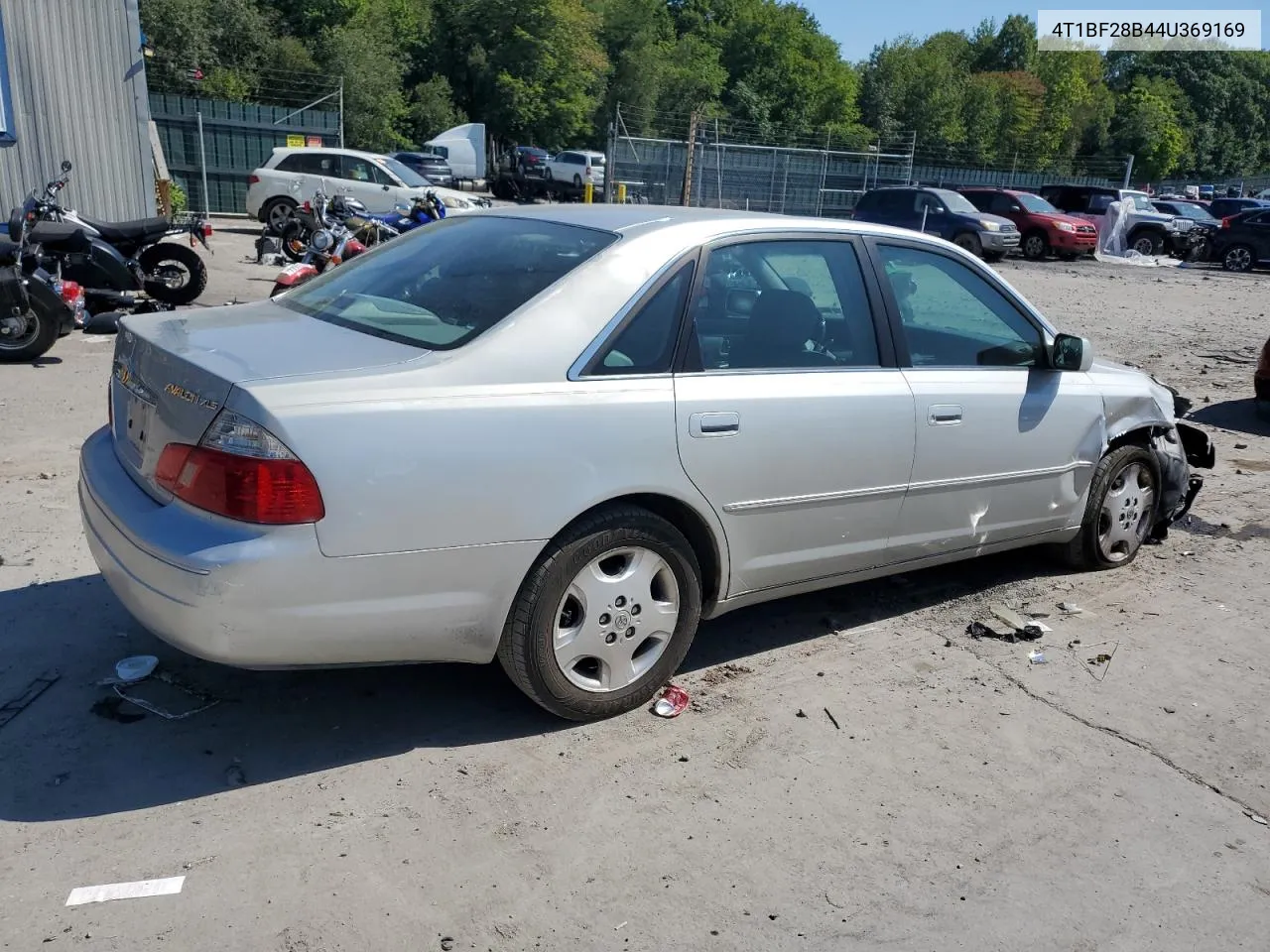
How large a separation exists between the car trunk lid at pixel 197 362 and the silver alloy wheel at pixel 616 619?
0.94 meters

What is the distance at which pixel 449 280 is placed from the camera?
3.90 m

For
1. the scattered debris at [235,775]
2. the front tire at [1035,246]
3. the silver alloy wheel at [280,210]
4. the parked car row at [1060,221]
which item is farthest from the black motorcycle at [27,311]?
the front tire at [1035,246]

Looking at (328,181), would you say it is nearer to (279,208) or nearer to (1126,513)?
(279,208)

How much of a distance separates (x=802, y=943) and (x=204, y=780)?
5.97 feet

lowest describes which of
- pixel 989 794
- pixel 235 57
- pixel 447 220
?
pixel 989 794

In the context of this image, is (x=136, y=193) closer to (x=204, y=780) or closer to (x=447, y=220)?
(x=447, y=220)

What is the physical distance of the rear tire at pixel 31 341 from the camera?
880 cm

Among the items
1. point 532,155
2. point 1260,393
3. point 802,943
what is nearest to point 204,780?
point 802,943

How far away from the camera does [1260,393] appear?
932cm

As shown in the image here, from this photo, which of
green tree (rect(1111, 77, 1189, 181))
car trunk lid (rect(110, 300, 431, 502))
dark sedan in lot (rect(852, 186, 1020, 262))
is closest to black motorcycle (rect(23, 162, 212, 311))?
car trunk lid (rect(110, 300, 431, 502))

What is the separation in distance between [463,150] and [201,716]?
143ft

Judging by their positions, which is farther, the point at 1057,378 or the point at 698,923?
the point at 1057,378

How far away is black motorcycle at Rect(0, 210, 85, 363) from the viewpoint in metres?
8.66

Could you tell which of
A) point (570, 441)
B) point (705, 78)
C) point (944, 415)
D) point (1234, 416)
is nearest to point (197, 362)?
point (570, 441)
